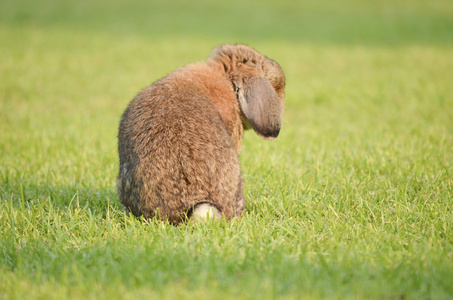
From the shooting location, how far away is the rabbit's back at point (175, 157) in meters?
3.57

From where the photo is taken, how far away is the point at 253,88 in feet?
14.1

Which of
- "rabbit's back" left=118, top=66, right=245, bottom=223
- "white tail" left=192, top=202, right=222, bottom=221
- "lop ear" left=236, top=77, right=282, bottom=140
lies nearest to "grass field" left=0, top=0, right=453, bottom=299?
"white tail" left=192, top=202, right=222, bottom=221

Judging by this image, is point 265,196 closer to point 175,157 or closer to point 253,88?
point 253,88

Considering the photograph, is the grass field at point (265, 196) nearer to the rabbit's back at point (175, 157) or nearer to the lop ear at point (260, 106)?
the rabbit's back at point (175, 157)

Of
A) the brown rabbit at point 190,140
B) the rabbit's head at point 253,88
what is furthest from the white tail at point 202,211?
the rabbit's head at point 253,88

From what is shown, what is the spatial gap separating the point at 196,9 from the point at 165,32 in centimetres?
955

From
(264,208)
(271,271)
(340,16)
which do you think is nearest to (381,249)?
(271,271)

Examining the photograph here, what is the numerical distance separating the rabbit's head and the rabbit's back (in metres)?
0.37

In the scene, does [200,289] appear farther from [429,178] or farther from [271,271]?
[429,178]

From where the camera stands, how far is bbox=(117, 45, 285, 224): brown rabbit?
11.7 ft

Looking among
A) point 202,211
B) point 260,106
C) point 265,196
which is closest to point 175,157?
point 202,211

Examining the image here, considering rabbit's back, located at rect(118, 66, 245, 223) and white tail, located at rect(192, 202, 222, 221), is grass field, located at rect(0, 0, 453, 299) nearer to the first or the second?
white tail, located at rect(192, 202, 222, 221)

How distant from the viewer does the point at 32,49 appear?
14820 mm

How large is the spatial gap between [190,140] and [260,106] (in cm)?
88
